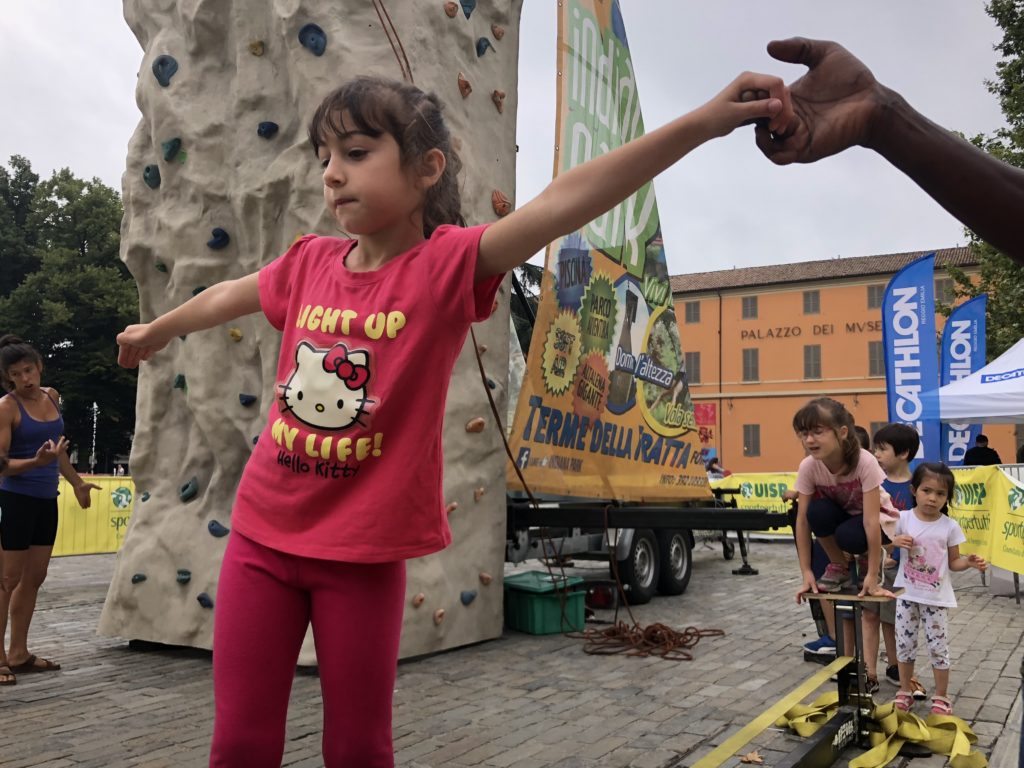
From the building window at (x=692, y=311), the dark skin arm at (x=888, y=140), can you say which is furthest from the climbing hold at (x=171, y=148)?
the building window at (x=692, y=311)

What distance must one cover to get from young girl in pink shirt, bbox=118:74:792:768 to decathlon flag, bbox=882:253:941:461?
1303cm

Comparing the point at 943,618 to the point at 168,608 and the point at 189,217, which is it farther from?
the point at 189,217

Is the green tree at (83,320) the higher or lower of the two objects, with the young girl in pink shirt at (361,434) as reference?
higher

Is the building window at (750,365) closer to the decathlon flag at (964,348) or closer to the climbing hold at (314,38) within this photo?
the decathlon flag at (964,348)

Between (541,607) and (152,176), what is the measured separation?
4201mm

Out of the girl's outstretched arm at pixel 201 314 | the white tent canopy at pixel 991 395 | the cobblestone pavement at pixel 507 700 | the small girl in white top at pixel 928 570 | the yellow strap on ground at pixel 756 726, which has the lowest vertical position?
the cobblestone pavement at pixel 507 700

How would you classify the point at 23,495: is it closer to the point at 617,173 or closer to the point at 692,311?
the point at 617,173

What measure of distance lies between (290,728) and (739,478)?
13.9m

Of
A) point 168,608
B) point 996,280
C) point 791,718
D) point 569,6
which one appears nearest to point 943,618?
point 791,718

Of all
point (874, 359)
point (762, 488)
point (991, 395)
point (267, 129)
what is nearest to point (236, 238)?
point (267, 129)

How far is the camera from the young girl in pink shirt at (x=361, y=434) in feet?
5.78

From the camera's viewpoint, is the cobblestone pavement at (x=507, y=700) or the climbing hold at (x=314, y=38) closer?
the cobblestone pavement at (x=507, y=700)

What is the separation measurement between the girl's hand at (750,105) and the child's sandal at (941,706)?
→ 390cm

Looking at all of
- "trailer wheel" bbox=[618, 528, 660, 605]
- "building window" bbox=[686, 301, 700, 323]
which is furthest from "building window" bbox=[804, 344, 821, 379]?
"trailer wheel" bbox=[618, 528, 660, 605]
